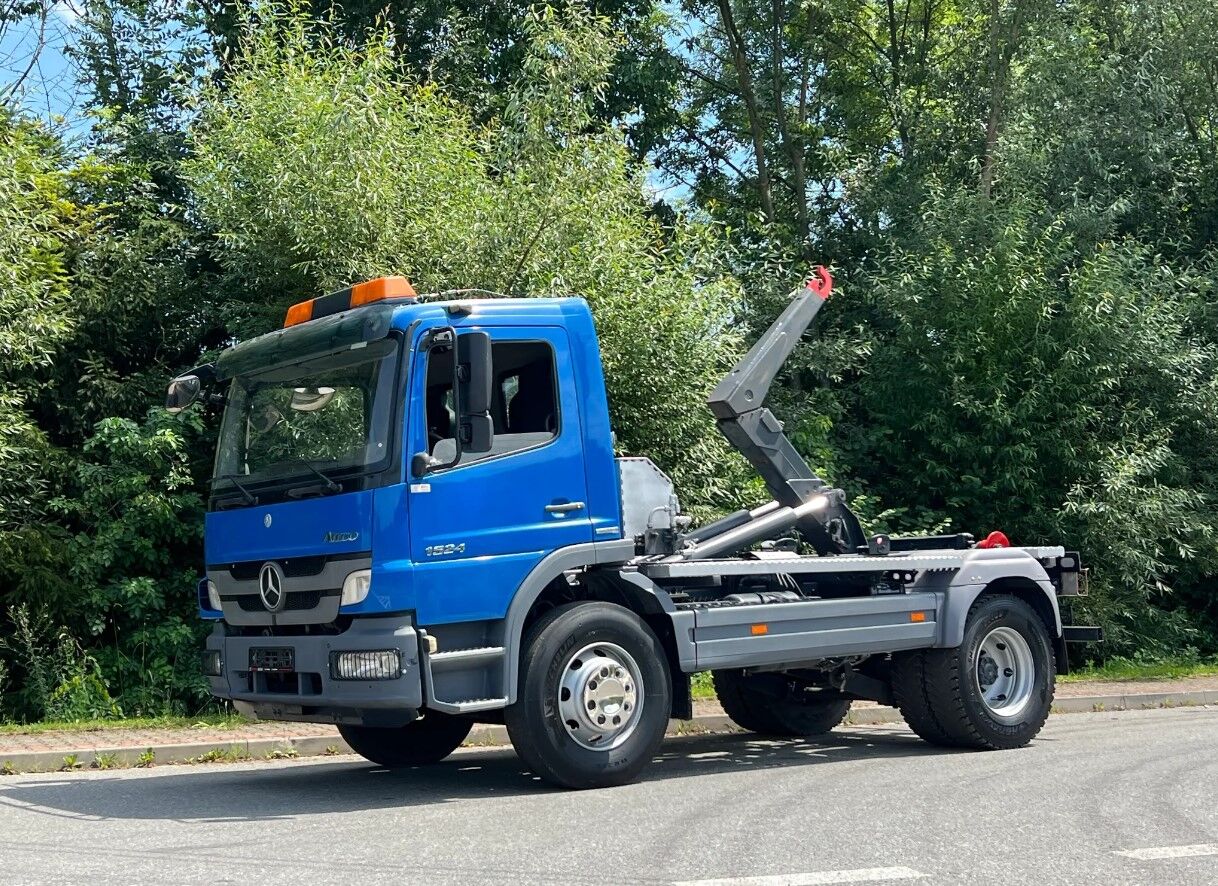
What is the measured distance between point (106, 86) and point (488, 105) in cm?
512

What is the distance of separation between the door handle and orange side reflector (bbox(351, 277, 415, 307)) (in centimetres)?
152

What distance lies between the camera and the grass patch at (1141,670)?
17422 millimetres

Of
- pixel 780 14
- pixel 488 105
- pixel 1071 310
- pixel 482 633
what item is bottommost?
pixel 482 633

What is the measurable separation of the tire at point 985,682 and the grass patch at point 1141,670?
6321 mm

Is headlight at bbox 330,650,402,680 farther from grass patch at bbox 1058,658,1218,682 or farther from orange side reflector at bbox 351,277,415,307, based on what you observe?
grass patch at bbox 1058,658,1218,682

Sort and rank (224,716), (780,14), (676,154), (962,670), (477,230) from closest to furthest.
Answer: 1. (962,670)
2. (224,716)
3. (477,230)
4. (780,14)
5. (676,154)

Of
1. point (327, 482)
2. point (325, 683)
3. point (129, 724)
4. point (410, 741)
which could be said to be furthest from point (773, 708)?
point (129, 724)

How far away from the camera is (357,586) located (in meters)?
8.16

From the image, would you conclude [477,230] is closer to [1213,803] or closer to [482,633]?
[482,633]

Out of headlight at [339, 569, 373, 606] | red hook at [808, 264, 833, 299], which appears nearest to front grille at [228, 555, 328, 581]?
headlight at [339, 569, 373, 606]

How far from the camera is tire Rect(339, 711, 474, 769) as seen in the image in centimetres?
1027

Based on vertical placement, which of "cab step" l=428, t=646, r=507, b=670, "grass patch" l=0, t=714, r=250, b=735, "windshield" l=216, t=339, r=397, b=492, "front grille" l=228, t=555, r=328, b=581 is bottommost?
"grass patch" l=0, t=714, r=250, b=735

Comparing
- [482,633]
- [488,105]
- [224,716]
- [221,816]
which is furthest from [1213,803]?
[488,105]

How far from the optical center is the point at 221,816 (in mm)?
8008
